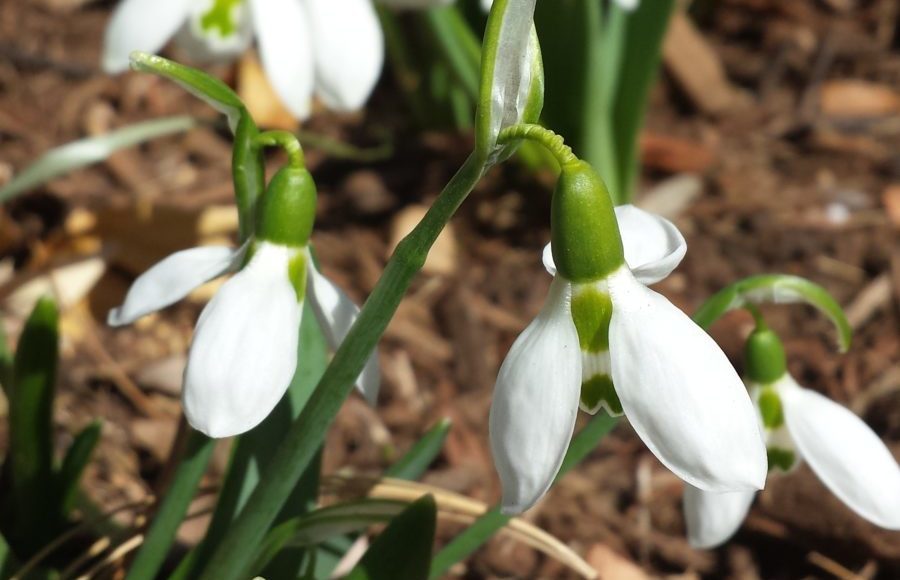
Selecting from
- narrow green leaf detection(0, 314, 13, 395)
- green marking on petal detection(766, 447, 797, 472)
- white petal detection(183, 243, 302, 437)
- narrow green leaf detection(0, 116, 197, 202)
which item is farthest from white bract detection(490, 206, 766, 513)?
narrow green leaf detection(0, 116, 197, 202)

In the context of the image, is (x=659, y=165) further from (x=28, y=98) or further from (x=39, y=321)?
(x=39, y=321)

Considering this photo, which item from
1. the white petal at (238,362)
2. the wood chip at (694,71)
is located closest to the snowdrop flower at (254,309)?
the white petal at (238,362)

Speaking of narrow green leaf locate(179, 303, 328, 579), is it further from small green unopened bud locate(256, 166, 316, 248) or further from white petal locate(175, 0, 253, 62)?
white petal locate(175, 0, 253, 62)

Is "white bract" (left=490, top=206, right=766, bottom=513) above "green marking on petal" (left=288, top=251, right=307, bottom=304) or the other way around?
the other way around

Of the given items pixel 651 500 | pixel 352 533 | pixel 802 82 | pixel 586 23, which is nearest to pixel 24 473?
pixel 352 533

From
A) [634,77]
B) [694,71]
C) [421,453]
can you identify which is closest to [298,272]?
[421,453]

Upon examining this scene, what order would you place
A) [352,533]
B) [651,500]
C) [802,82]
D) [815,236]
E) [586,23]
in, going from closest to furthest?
1. [352,533]
2. [651,500]
3. [586,23]
4. [815,236]
5. [802,82]

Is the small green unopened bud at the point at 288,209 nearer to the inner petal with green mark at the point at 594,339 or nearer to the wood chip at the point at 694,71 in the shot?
the inner petal with green mark at the point at 594,339
